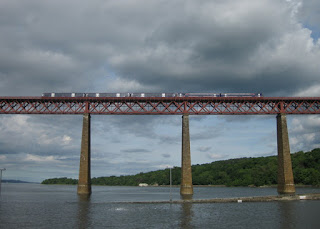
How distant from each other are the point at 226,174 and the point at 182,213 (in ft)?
458

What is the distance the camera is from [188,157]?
60594 mm

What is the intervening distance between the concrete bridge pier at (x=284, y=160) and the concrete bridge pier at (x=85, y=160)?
3785cm

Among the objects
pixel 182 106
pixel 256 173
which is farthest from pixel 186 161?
pixel 256 173

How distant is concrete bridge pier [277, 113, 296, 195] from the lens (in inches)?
2485

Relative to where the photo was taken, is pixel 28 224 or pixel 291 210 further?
pixel 291 210

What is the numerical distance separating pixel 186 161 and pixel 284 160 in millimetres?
19330

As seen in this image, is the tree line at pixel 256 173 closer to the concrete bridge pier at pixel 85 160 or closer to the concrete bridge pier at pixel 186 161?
the concrete bridge pier at pixel 186 161

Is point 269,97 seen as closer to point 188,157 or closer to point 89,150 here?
point 188,157

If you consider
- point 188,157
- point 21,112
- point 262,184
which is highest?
point 21,112

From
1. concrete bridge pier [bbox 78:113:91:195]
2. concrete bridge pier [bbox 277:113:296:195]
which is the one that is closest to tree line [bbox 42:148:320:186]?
concrete bridge pier [bbox 277:113:296:195]

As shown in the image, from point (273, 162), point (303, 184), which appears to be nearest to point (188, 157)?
point (303, 184)

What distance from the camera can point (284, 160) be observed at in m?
62.9

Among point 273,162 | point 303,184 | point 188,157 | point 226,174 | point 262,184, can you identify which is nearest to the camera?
point 188,157

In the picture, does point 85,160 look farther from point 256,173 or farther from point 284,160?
point 256,173
